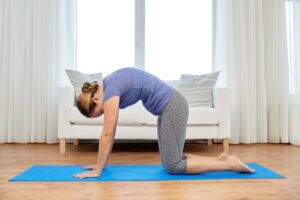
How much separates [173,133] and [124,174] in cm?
43

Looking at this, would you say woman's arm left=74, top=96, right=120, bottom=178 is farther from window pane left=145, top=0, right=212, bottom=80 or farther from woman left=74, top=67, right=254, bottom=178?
window pane left=145, top=0, right=212, bottom=80

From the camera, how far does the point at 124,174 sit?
6.43ft

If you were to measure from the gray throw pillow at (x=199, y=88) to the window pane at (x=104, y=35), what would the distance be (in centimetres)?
97

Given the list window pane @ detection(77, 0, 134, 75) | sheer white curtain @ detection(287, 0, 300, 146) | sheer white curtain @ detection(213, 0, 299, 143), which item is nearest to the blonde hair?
window pane @ detection(77, 0, 134, 75)

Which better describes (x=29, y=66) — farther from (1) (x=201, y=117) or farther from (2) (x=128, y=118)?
(1) (x=201, y=117)

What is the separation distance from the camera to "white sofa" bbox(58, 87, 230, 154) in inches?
113

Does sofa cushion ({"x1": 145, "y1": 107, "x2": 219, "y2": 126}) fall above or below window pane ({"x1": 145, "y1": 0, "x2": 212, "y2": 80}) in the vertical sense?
below

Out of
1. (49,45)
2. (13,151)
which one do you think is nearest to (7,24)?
(49,45)

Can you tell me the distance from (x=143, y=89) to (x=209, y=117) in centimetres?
130

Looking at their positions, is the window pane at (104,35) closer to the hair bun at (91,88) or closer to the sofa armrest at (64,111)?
the sofa armrest at (64,111)

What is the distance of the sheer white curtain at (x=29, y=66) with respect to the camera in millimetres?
3719

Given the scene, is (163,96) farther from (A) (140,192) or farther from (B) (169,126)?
(A) (140,192)

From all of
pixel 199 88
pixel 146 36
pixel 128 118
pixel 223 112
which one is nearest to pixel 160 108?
pixel 128 118

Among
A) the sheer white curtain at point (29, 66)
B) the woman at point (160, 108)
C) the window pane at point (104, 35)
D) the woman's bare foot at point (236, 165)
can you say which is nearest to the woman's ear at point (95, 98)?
the woman at point (160, 108)
